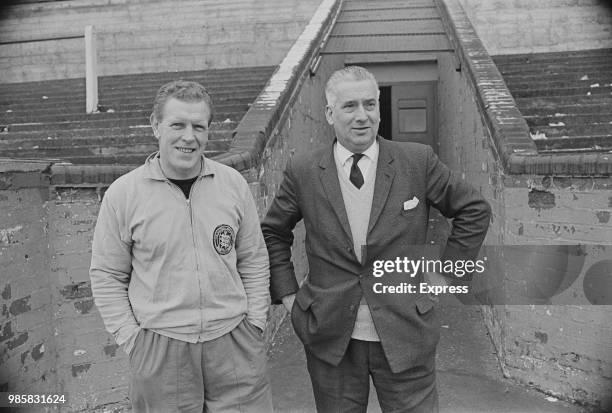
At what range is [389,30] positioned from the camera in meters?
8.26

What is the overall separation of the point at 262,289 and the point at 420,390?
753 mm

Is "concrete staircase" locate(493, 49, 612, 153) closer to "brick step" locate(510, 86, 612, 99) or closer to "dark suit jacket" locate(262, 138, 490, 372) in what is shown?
"brick step" locate(510, 86, 612, 99)

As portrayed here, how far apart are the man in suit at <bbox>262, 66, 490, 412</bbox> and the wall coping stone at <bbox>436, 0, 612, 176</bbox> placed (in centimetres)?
157

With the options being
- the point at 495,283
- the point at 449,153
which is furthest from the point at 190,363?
the point at 449,153

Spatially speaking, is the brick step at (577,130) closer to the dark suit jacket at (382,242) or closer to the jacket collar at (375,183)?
the dark suit jacket at (382,242)

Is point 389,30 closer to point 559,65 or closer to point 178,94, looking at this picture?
point 559,65

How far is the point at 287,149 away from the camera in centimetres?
533

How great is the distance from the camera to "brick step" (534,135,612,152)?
4.47 metres

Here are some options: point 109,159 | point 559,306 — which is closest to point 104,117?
point 109,159

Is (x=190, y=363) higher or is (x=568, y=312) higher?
(x=190, y=363)

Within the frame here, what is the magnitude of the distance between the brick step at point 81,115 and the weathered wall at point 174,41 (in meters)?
3.81

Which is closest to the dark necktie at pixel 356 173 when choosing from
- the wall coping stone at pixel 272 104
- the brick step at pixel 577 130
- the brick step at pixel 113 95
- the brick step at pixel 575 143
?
the wall coping stone at pixel 272 104

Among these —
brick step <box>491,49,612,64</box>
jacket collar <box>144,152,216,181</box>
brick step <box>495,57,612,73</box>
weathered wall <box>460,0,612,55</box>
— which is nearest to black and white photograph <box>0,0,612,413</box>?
jacket collar <box>144,152,216,181</box>

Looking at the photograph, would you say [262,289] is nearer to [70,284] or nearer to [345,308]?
[345,308]
